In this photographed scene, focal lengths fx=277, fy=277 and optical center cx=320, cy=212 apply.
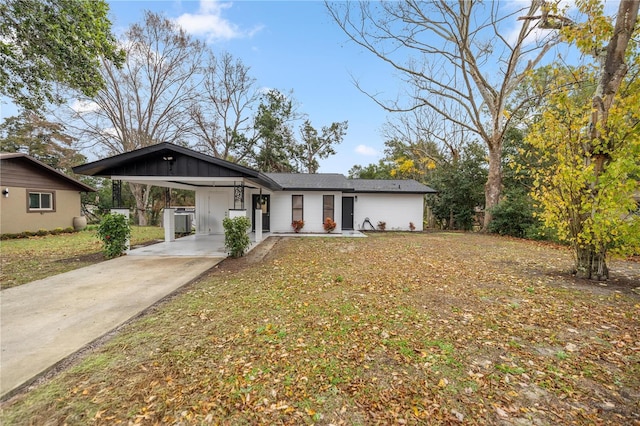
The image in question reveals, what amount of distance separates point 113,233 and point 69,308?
4.31 metres

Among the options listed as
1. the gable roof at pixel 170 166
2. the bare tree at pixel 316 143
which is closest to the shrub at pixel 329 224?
the gable roof at pixel 170 166

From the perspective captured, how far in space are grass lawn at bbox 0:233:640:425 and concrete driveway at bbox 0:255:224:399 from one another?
339mm

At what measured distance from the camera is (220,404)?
214cm

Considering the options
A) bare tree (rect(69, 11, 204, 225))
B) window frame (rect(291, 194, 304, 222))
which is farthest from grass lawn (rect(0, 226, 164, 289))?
bare tree (rect(69, 11, 204, 225))

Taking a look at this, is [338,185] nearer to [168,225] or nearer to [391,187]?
[391,187]

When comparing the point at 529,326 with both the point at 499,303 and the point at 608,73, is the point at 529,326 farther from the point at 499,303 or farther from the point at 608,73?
the point at 608,73

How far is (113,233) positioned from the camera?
7.65 metres

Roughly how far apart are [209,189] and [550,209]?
12.0 meters

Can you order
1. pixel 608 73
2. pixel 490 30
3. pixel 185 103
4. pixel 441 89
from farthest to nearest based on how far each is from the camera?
1. pixel 185 103
2. pixel 441 89
3. pixel 490 30
4. pixel 608 73

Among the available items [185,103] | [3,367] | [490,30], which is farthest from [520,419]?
[185,103]

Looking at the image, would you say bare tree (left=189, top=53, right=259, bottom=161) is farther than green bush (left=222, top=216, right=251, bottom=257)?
Yes

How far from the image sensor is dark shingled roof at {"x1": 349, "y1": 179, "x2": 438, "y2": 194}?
607 inches

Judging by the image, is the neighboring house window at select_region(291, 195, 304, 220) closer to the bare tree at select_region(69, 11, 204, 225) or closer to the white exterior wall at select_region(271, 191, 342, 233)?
the white exterior wall at select_region(271, 191, 342, 233)

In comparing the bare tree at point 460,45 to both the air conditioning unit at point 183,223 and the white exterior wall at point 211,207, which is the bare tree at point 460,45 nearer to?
the white exterior wall at point 211,207
